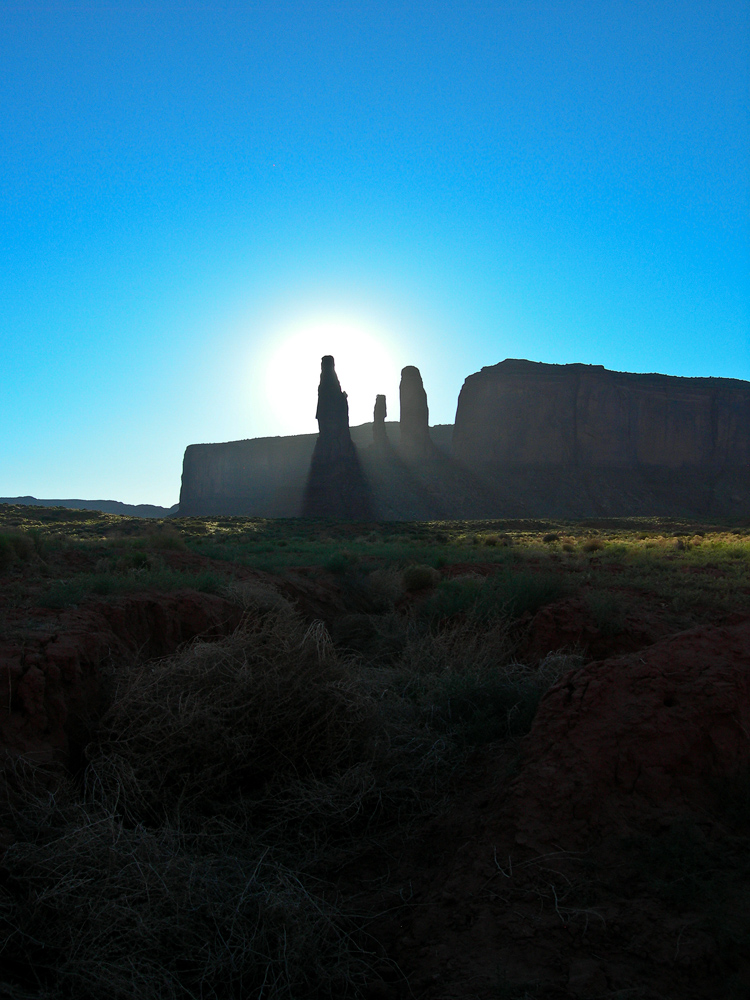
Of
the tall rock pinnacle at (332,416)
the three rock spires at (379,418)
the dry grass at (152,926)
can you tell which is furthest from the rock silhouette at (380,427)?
the dry grass at (152,926)

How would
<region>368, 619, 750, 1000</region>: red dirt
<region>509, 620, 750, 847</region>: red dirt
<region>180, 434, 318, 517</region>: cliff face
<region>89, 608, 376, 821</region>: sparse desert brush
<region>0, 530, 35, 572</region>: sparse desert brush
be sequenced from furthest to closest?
<region>180, 434, 318, 517</region>: cliff face, <region>0, 530, 35, 572</region>: sparse desert brush, <region>89, 608, 376, 821</region>: sparse desert brush, <region>509, 620, 750, 847</region>: red dirt, <region>368, 619, 750, 1000</region>: red dirt

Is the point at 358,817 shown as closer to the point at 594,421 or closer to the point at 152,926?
the point at 152,926

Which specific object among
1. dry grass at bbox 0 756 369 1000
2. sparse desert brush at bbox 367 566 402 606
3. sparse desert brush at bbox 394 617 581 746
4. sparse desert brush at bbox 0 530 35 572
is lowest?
dry grass at bbox 0 756 369 1000

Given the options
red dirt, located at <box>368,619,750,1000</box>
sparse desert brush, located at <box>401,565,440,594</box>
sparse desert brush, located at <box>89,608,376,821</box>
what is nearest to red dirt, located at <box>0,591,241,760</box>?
sparse desert brush, located at <box>89,608,376,821</box>

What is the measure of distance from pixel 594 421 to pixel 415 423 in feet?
82.8

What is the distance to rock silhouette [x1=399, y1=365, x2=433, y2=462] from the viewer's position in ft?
268

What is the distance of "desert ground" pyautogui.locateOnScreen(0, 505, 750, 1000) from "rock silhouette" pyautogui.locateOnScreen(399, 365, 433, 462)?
245 ft

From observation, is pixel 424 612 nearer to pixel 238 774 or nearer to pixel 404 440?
pixel 238 774

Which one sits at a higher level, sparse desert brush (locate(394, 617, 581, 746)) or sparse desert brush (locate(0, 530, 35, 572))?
sparse desert brush (locate(0, 530, 35, 572))

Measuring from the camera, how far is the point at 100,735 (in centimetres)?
505

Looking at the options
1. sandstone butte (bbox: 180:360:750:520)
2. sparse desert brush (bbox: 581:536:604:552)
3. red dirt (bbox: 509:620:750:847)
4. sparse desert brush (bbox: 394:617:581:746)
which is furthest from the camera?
sandstone butte (bbox: 180:360:750:520)

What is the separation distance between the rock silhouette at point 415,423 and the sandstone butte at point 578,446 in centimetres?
13

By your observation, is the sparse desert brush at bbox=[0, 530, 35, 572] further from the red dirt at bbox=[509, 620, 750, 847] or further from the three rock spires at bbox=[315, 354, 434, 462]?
the three rock spires at bbox=[315, 354, 434, 462]

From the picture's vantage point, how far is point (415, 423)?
8262 centimetres
